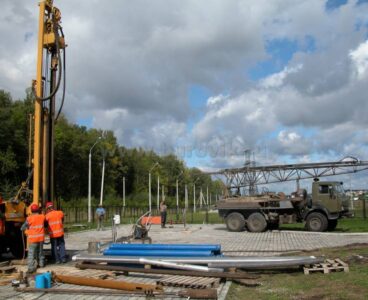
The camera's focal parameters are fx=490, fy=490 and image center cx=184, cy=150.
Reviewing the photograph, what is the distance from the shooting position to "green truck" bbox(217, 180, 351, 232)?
26531 mm

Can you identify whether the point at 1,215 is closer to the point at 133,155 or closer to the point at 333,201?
the point at 333,201

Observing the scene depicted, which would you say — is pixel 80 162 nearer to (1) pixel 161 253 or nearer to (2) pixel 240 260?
(1) pixel 161 253

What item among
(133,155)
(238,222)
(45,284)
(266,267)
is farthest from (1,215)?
(133,155)

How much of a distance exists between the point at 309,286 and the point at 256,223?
1719 centimetres

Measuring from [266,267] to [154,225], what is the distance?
25243mm

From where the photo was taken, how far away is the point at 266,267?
12.1 m

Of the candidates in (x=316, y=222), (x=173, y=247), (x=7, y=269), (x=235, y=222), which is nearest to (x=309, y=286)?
(x=173, y=247)

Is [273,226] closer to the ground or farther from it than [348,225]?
farther from it

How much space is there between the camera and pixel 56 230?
13797 millimetres

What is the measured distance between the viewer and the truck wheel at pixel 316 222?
86.0ft

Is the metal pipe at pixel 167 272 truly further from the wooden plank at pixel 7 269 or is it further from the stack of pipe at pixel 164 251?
the wooden plank at pixel 7 269

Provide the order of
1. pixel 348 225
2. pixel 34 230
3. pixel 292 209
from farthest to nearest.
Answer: pixel 348 225 → pixel 292 209 → pixel 34 230

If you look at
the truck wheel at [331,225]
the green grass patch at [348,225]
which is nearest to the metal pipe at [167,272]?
the truck wheel at [331,225]

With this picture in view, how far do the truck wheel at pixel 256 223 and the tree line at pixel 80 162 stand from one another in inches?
546
